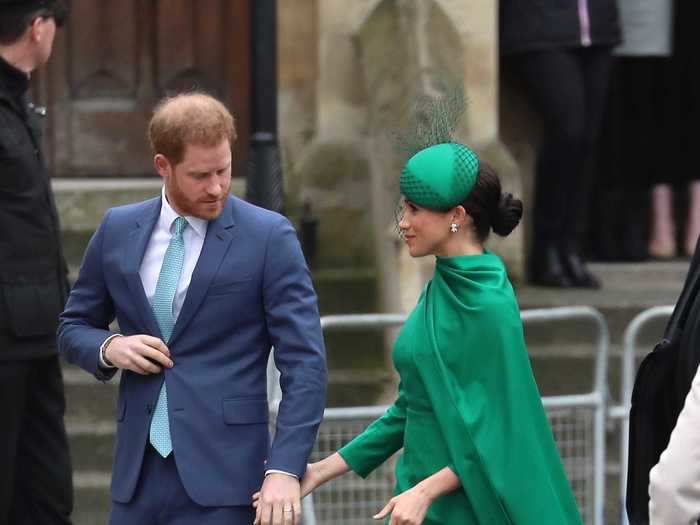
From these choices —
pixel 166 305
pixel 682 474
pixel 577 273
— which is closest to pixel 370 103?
pixel 577 273

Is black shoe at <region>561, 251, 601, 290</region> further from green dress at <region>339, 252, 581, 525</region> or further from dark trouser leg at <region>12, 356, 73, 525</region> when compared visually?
green dress at <region>339, 252, 581, 525</region>

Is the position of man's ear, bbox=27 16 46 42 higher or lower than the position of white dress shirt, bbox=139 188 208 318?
higher

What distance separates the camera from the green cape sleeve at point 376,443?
4.58 metres

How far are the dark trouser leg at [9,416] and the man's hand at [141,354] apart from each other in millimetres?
1440

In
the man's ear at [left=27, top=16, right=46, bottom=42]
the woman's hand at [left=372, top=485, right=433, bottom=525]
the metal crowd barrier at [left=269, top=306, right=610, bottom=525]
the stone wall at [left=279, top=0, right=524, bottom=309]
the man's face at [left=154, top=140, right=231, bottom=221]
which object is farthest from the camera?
the stone wall at [left=279, top=0, right=524, bottom=309]

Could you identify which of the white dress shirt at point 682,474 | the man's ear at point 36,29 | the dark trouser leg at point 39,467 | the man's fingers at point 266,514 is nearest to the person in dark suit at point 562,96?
the man's ear at point 36,29

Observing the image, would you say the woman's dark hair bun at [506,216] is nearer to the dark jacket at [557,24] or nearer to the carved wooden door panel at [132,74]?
the dark jacket at [557,24]

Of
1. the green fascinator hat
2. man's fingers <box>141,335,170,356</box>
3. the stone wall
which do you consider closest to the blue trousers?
man's fingers <box>141,335,170,356</box>

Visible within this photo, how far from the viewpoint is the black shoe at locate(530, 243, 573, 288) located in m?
9.05

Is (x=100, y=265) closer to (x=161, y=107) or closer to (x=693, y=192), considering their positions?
(x=161, y=107)

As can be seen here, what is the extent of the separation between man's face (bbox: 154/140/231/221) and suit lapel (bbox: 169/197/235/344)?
0.05 metres

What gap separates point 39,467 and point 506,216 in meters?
2.30

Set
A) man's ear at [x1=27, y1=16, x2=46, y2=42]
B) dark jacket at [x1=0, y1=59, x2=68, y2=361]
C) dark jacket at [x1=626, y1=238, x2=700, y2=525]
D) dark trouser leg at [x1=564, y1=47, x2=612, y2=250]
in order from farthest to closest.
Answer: dark trouser leg at [x1=564, y1=47, x2=612, y2=250]
man's ear at [x1=27, y1=16, x2=46, y2=42]
dark jacket at [x1=0, y1=59, x2=68, y2=361]
dark jacket at [x1=626, y1=238, x2=700, y2=525]

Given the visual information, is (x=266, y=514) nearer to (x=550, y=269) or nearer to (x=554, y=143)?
(x=554, y=143)
